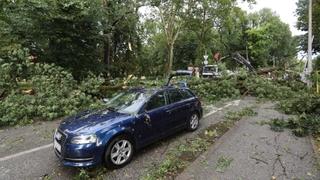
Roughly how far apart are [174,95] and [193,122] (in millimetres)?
1176

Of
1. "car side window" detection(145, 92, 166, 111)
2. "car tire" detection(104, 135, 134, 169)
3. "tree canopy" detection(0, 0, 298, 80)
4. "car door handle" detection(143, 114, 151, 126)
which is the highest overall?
"tree canopy" detection(0, 0, 298, 80)

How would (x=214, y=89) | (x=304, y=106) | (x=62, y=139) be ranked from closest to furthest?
1. (x=62, y=139)
2. (x=304, y=106)
3. (x=214, y=89)

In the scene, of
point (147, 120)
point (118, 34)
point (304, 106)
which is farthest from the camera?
point (118, 34)

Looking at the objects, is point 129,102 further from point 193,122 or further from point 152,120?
point 193,122

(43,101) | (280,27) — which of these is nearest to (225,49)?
(280,27)

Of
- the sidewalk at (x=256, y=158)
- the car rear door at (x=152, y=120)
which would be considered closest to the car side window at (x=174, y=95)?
the car rear door at (x=152, y=120)

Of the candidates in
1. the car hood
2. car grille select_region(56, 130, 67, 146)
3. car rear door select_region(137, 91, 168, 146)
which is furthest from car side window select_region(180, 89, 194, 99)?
car grille select_region(56, 130, 67, 146)

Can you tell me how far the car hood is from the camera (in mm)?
5848

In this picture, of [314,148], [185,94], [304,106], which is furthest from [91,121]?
[304,106]

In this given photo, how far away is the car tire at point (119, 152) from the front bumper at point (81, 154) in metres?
0.24

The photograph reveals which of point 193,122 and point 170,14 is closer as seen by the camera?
point 193,122

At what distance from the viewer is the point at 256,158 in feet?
21.6

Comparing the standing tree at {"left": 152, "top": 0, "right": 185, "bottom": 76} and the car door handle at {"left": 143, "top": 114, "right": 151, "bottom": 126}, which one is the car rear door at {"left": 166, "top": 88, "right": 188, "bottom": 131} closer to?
the car door handle at {"left": 143, "top": 114, "right": 151, "bottom": 126}

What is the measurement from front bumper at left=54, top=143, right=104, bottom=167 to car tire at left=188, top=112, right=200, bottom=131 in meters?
3.47
